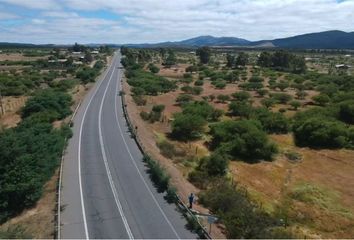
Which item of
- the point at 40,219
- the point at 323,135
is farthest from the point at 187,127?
the point at 40,219

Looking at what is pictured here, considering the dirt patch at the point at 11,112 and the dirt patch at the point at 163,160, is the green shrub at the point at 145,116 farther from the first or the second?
the dirt patch at the point at 11,112

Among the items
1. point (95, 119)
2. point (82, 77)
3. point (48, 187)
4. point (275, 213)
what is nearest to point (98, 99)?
point (95, 119)

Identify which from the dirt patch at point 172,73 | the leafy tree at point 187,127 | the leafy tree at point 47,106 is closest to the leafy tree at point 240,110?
the leafy tree at point 187,127

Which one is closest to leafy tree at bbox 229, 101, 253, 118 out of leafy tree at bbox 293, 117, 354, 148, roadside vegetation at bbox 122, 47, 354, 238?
roadside vegetation at bbox 122, 47, 354, 238

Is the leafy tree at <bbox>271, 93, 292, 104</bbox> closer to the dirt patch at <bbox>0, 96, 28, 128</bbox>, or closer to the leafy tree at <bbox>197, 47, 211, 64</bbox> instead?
the dirt patch at <bbox>0, 96, 28, 128</bbox>

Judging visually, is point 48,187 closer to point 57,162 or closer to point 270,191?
point 57,162
